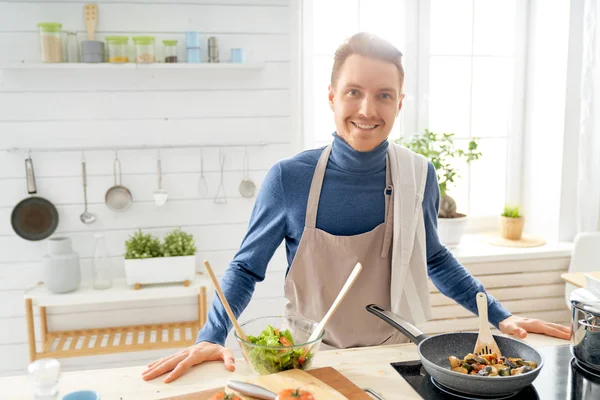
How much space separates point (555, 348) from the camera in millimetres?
1395

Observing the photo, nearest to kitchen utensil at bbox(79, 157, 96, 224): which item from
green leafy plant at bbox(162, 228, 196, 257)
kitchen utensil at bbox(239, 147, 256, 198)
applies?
green leafy plant at bbox(162, 228, 196, 257)

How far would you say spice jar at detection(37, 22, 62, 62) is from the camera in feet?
8.60

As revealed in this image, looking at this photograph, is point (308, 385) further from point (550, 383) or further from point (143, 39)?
point (143, 39)

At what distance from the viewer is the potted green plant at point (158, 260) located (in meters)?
2.76

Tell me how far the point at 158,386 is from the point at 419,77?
2521mm

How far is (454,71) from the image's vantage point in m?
3.36

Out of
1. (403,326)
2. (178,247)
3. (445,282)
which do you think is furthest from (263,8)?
(403,326)

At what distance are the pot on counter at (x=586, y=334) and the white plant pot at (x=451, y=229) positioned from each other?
177cm

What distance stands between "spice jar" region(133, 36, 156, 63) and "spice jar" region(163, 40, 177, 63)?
66 millimetres

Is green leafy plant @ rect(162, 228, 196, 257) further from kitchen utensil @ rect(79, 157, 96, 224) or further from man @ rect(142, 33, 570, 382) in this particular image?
man @ rect(142, 33, 570, 382)

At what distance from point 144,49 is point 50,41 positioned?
15.6 inches

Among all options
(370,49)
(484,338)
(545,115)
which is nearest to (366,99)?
(370,49)

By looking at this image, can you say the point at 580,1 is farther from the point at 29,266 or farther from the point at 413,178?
the point at 29,266

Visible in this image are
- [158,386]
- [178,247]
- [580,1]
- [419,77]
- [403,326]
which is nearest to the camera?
[158,386]
